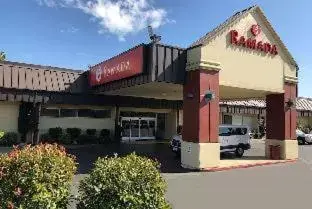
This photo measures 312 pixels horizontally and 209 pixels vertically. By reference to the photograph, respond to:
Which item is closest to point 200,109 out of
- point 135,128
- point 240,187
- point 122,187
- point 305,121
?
point 240,187

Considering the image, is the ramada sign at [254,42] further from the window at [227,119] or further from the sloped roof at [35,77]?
the window at [227,119]

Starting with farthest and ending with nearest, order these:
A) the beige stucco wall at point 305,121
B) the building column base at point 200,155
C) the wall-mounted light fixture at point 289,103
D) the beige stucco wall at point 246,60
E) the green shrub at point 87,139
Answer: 1. the beige stucco wall at point 305,121
2. the green shrub at point 87,139
3. the wall-mounted light fixture at point 289,103
4. the beige stucco wall at point 246,60
5. the building column base at point 200,155

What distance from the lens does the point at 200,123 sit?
63.6 feet

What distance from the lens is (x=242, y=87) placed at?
73.0ft

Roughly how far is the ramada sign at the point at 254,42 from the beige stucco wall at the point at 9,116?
17907 mm

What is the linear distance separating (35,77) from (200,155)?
17207mm

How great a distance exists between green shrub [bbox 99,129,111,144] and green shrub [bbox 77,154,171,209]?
26.0m

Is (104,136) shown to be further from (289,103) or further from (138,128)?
(289,103)

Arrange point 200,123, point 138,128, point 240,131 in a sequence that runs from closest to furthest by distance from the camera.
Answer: point 200,123 < point 240,131 < point 138,128

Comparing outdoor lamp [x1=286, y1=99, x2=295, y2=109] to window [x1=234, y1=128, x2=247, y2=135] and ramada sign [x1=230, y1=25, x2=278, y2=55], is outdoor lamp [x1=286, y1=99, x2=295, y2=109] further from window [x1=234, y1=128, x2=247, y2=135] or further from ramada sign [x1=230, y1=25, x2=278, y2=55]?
ramada sign [x1=230, y1=25, x2=278, y2=55]

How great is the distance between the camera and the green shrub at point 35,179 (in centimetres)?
707

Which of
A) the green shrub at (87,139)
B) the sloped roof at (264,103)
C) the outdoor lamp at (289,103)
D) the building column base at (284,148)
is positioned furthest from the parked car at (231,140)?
the sloped roof at (264,103)

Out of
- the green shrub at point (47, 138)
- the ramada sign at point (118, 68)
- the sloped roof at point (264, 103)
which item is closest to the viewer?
the ramada sign at point (118, 68)

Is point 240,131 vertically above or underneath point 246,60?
underneath
